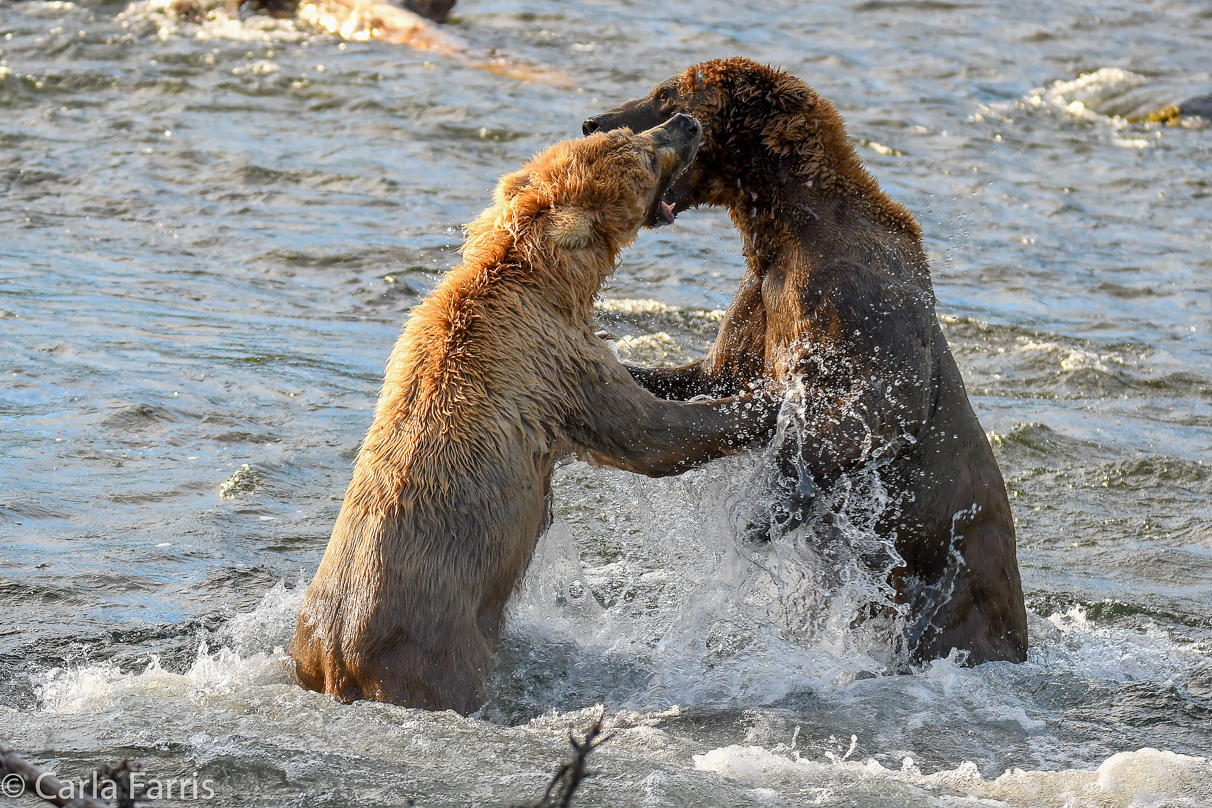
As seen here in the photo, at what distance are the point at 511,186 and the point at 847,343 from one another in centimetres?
125

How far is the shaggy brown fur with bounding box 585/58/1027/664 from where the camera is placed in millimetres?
4992

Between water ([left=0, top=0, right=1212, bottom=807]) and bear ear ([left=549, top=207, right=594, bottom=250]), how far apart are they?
1.02 m

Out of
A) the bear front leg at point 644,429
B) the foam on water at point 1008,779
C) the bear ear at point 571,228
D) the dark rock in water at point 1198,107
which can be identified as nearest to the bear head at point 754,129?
the bear ear at point 571,228

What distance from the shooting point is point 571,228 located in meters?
4.75

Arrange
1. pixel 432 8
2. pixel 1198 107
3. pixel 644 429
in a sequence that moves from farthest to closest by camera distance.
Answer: pixel 432 8, pixel 1198 107, pixel 644 429

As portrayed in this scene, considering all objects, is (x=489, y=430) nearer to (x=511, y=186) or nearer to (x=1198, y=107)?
(x=511, y=186)

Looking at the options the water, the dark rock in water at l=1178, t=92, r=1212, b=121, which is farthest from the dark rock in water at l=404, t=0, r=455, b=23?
the dark rock in water at l=1178, t=92, r=1212, b=121

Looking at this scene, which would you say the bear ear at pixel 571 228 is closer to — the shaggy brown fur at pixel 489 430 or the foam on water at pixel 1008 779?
the shaggy brown fur at pixel 489 430

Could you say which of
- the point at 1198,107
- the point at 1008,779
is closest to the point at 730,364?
the point at 1008,779

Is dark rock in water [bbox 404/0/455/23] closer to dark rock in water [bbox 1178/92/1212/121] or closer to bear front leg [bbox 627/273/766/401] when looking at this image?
dark rock in water [bbox 1178/92/1212/121]

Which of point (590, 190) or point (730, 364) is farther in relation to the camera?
point (730, 364)

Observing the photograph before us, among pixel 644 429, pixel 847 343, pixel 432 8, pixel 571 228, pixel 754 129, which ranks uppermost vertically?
pixel 432 8

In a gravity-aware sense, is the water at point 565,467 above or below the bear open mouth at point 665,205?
below

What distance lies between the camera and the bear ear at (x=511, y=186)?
193 inches
